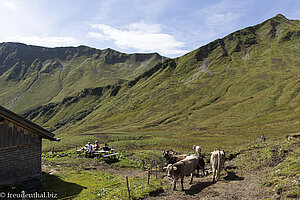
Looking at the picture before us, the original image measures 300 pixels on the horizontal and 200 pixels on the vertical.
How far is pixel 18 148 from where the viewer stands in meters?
17.1

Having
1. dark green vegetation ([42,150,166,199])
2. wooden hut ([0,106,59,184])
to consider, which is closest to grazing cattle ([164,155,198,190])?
dark green vegetation ([42,150,166,199])

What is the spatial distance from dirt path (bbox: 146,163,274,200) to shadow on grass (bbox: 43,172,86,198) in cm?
723

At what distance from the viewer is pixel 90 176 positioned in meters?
21.6

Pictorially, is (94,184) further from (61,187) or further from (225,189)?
(225,189)

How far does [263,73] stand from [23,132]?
18782 centimetres

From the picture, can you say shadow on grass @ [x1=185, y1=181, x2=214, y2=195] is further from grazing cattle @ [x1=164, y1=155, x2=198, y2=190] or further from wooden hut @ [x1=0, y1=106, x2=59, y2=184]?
wooden hut @ [x1=0, y1=106, x2=59, y2=184]

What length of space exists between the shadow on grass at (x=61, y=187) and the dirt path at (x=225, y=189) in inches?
285

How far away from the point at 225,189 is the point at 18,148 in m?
17.7

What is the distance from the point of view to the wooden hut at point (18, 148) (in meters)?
16.0

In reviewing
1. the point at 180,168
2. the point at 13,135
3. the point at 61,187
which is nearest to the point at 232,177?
the point at 180,168

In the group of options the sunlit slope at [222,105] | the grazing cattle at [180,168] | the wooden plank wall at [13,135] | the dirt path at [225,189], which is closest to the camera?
the dirt path at [225,189]

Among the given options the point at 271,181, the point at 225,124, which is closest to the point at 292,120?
the point at 225,124

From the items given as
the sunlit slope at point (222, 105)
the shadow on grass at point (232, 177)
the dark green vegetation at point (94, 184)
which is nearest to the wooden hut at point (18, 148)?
the dark green vegetation at point (94, 184)

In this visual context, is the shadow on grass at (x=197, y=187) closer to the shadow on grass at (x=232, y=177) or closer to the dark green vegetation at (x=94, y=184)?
the shadow on grass at (x=232, y=177)
